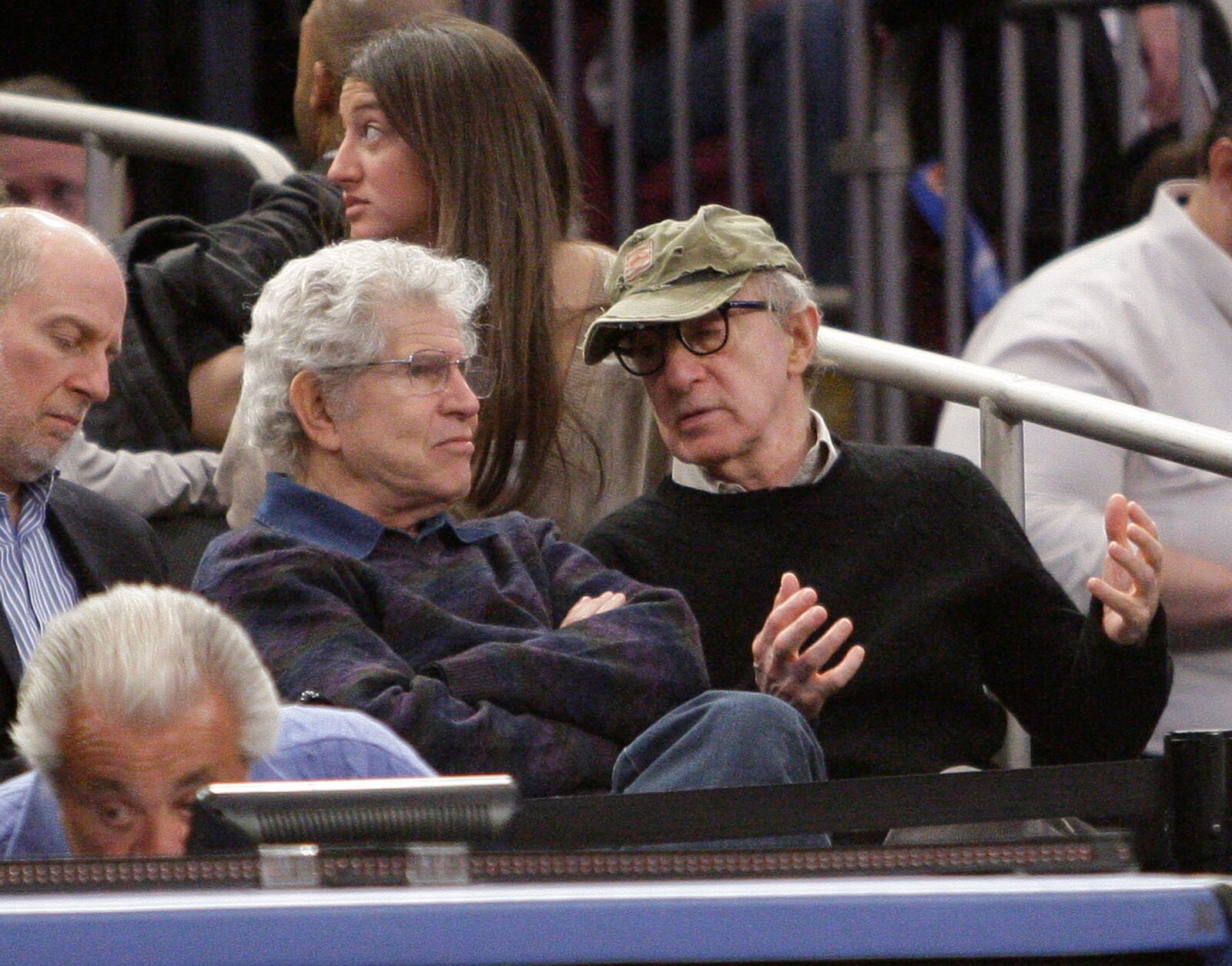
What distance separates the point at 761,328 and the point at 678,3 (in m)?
1.99

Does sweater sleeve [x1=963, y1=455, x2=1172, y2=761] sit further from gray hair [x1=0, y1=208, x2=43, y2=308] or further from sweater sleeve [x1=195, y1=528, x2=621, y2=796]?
gray hair [x1=0, y1=208, x2=43, y2=308]

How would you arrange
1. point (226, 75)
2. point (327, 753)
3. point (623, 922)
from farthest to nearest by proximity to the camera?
1. point (226, 75)
2. point (327, 753)
3. point (623, 922)

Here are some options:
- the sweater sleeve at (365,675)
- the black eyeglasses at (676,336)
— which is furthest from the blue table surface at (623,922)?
the black eyeglasses at (676,336)

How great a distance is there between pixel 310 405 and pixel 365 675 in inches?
18.1

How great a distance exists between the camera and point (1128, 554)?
3.03m

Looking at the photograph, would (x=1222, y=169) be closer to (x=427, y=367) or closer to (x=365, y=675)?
(x=427, y=367)

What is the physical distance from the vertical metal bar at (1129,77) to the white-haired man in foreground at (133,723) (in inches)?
132

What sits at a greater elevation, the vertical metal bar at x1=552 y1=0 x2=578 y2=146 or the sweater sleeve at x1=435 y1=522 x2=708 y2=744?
the vertical metal bar at x1=552 y1=0 x2=578 y2=146

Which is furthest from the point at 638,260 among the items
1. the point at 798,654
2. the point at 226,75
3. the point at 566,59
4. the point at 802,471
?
the point at 226,75

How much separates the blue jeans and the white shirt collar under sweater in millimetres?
749

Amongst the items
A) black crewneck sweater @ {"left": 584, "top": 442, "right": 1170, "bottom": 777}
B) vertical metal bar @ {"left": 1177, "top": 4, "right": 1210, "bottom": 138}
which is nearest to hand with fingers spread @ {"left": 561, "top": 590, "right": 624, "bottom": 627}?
black crewneck sweater @ {"left": 584, "top": 442, "right": 1170, "bottom": 777}

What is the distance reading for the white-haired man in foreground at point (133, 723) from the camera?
205 centimetres

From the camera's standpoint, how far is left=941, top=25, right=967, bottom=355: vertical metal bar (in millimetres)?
5023

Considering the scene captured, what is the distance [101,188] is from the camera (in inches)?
170
